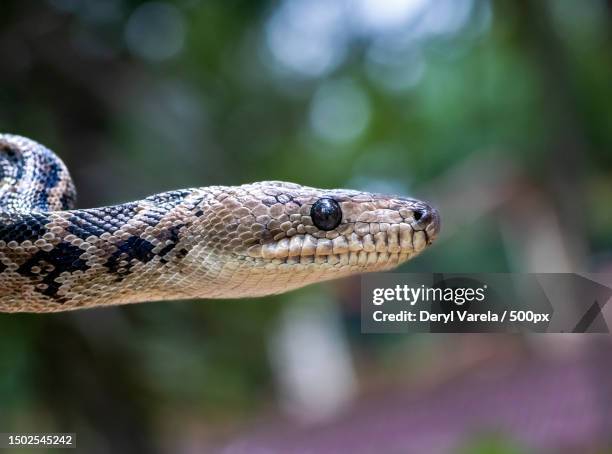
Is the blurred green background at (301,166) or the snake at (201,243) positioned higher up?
the blurred green background at (301,166)

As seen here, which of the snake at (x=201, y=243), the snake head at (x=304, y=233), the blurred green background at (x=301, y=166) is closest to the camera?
the snake at (x=201, y=243)

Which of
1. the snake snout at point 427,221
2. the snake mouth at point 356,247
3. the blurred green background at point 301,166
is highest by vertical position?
the blurred green background at point 301,166

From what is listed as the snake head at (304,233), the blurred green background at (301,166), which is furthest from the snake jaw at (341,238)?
the blurred green background at (301,166)

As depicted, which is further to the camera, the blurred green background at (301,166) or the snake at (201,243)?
the blurred green background at (301,166)

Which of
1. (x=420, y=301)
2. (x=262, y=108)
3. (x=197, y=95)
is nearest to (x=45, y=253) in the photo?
(x=420, y=301)

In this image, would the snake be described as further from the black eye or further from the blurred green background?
the blurred green background

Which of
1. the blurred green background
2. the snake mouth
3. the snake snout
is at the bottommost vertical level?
the snake mouth

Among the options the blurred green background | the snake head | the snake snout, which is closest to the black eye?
the snake head

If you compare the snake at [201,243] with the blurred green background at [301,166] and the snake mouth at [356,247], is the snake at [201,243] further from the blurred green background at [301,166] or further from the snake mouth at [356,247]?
the blurred green background at [301,166]
